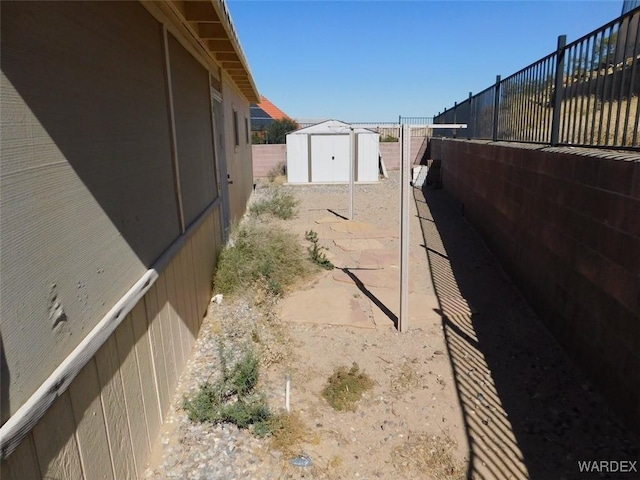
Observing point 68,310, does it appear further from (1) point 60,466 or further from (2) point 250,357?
(2) point 250,357

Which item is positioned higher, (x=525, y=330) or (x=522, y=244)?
(x=522, y=244)

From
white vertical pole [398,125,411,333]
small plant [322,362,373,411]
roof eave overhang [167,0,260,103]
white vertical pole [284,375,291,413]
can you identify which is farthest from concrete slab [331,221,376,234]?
white vertical pole [284,375,291,413]

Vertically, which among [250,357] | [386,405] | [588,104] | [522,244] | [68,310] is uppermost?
[588,104]

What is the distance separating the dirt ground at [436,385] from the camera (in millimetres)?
2910

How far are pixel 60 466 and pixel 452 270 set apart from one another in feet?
19.1

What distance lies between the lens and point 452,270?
6770mm

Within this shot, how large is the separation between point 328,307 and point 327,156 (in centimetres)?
1391

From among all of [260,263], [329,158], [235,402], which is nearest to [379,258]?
[260,263]

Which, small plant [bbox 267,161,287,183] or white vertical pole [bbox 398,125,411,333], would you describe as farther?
small plant [bbox 267,161,287,183]

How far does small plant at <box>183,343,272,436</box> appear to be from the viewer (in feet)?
10.2

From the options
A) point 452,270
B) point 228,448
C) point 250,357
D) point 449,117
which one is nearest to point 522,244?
point 452,270

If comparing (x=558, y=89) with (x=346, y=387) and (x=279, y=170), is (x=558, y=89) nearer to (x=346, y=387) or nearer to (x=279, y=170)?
(x=346, y=387)

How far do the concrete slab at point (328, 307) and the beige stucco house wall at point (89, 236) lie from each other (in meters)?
1.43

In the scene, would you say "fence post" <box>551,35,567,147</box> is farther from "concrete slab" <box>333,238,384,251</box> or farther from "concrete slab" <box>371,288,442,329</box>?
"concrete slab" <box>333,238,384,251</box>
